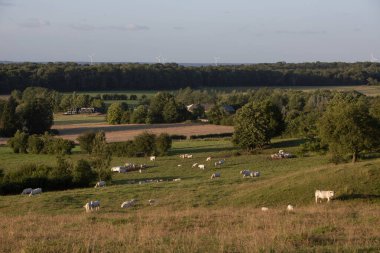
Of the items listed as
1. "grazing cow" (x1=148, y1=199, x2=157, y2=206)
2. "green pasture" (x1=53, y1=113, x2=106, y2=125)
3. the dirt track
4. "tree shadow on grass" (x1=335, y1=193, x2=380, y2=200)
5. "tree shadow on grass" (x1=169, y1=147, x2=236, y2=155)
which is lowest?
"green pasture" (x1=53, y1=113, x2=106, y2=125)

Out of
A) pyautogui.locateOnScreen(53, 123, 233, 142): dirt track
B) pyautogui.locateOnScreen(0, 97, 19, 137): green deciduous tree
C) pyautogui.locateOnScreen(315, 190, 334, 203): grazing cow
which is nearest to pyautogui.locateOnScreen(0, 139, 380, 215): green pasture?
pyautogui.locateOnScreen(315, 190, 334, 203): grazing cow

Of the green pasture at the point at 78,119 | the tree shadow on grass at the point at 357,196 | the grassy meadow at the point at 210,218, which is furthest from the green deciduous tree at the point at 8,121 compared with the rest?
the tree shadow on grass at the point at 357,196

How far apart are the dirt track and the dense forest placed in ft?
165

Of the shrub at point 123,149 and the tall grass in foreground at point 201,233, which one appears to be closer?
the tall grass in foreground at point 201,233

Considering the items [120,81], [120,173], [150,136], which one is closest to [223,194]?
[120,173]

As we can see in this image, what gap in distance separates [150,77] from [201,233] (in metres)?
158

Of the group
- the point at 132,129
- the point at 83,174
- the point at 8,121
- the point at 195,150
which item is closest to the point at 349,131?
the point at 83,174

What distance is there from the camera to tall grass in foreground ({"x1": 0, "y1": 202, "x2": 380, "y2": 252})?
36.5 feet

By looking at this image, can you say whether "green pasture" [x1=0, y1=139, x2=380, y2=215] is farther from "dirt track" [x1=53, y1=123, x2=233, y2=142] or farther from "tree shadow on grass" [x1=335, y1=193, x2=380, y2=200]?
"dirt track" [x1=53, y1=123, x2=233, y2=142]

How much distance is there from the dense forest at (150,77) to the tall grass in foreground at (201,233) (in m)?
131

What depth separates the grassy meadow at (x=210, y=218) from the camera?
11.6 metres

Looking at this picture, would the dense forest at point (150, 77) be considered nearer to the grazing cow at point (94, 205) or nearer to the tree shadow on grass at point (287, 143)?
the tree shadow on grass at point (287, 143)

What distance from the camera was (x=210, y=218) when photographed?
17859 mm

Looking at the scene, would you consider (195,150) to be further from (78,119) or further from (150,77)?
(150,77)
